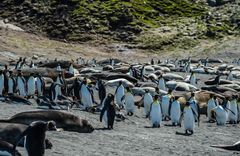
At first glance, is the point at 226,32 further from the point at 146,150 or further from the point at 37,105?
the point at 146,150

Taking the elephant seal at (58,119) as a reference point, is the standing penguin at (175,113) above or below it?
below

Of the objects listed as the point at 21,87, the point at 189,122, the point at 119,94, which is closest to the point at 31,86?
the point at 21,87

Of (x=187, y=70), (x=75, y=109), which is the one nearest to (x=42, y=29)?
(x=187, y=70)

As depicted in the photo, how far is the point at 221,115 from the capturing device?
1822 centimetres

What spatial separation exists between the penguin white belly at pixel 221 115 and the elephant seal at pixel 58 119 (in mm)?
5449

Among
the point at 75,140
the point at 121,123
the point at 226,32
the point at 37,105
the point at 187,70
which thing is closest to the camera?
the point at 75,140

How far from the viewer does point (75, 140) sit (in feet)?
40.6

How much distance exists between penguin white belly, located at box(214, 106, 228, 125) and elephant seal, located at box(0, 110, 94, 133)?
17.9ft

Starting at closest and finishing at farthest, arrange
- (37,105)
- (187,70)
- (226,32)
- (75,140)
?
(75,140) < (37,105) < (187,70) < (226,32)

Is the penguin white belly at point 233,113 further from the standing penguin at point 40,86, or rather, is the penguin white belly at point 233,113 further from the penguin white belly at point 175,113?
the standing penguin at point 40,86

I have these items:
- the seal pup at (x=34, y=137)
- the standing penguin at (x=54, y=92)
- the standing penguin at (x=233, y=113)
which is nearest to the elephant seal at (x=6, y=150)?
the seal pup at (x=34, y=137)

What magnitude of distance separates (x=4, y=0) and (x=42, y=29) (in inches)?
344

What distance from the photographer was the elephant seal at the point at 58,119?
500 inches

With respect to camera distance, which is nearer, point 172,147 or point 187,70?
point 172,147
